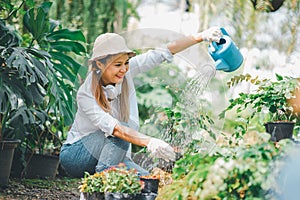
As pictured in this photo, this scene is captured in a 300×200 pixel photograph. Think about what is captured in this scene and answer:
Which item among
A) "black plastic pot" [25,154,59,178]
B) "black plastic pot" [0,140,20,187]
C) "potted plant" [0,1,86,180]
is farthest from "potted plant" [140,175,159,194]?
"black plastic pot" [25,154,59,178]

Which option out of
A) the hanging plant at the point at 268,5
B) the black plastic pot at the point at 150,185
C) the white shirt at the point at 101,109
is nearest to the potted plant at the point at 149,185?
the black plastic pot at the point at 150,185

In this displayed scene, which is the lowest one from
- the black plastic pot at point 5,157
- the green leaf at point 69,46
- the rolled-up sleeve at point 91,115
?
the black plastic pot at point 5,157

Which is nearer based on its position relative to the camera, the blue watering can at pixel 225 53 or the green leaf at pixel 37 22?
the blue watering can at pixel 225 53

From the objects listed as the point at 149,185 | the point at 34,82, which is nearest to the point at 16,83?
the point at 34,82

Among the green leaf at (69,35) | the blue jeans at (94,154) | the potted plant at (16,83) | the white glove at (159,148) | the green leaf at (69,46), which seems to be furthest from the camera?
the green leaf at (69,46)

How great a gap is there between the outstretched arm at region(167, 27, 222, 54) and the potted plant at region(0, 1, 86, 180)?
57cm

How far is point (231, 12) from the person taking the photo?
22.3 ft

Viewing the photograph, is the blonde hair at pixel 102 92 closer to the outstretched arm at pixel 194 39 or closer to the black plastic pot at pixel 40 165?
the outstretched arm at pixel 194 39

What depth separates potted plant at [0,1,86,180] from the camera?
10.4ft

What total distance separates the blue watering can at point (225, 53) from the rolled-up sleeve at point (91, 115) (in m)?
0.57

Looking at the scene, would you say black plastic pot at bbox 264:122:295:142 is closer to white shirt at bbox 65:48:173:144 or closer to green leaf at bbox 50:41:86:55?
white shirt at bbox 65:48:173:144

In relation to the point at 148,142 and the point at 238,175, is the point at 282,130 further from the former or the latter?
the point at 238,175

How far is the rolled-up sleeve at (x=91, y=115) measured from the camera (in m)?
2.71

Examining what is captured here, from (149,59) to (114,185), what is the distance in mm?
814
